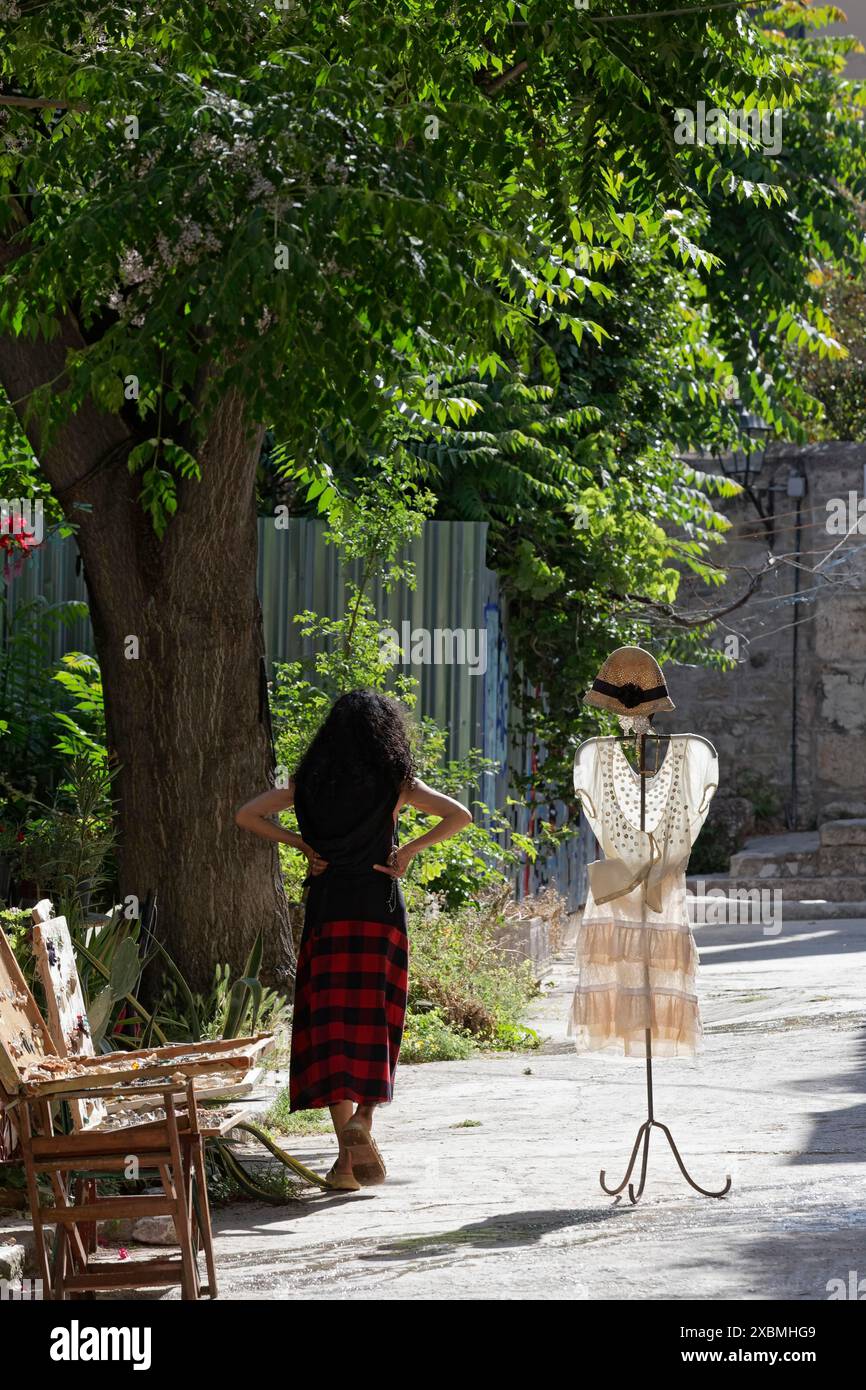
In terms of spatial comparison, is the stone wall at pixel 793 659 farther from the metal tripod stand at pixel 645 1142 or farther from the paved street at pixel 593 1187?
the metal tripod stand at pixel 645 1142

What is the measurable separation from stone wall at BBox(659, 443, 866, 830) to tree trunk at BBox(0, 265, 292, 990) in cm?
1272

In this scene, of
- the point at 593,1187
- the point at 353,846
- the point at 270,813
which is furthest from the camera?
the point at 270,813

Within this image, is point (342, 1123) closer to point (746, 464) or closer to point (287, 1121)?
point (287, 1121)

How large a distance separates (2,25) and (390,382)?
212 cm

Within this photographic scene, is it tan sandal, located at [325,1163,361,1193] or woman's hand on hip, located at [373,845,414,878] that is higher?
woman's hand on hip, located at [373,845,414,878]

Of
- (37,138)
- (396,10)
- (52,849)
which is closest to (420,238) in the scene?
(396,10)

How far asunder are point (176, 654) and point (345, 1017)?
2.18 m

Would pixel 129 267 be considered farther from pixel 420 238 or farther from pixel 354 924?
pixel 354 924

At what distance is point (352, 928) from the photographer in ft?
20.8

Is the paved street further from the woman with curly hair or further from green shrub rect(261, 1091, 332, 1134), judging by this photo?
the woman with curly hair

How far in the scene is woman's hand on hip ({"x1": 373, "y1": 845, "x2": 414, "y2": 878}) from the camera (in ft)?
20.9

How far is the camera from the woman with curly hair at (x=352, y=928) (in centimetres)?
632

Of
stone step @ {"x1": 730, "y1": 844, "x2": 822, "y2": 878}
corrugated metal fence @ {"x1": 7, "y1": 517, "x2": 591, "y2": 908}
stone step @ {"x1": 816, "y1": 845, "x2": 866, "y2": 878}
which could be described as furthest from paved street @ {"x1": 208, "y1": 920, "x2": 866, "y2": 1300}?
stone step @ {"x1": 816, "y1": 845, "x2": 866, "y2": 878}

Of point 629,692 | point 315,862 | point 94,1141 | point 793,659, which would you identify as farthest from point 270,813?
point 793,659
